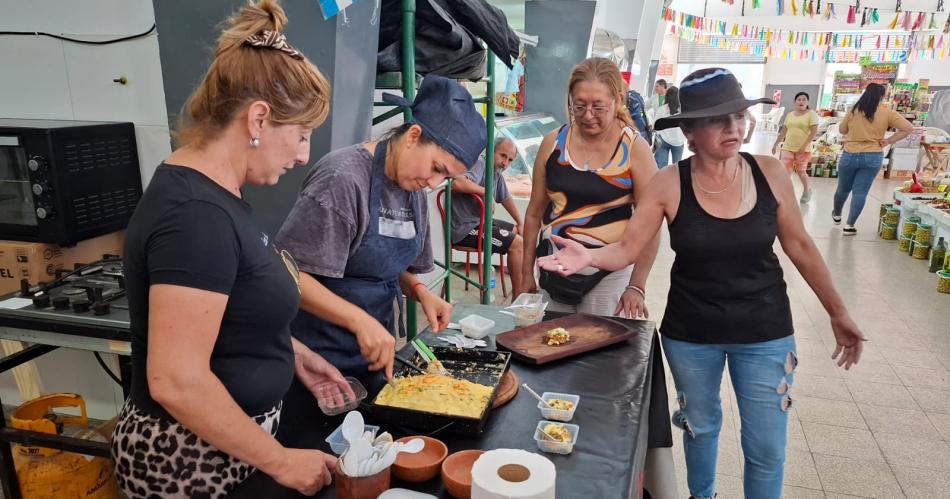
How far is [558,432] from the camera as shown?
142cm

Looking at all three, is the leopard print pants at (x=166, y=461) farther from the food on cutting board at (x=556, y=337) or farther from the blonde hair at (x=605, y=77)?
the blonde hair at (x=605, y=77)

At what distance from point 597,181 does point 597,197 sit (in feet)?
0.22

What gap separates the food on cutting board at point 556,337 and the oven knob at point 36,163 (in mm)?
2107

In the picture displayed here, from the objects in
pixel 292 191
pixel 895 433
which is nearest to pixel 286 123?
pixel 292 191

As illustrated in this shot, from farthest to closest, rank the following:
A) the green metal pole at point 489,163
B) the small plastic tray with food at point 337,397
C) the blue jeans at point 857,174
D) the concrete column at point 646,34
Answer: the concrete column at point 646,34, the blue jeans at point 857,174, the green metal pole at point 489,163, the small plastic tray with food at point 337,397

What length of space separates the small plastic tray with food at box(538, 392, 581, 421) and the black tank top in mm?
702

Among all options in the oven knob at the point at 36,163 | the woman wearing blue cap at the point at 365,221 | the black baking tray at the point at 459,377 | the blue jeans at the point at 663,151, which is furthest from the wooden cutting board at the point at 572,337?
the blue jeans at the point at 663,151

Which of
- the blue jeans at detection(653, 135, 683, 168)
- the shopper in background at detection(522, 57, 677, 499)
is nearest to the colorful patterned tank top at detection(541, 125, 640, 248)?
the shopper in background at detection(522, 57, 677, 499)

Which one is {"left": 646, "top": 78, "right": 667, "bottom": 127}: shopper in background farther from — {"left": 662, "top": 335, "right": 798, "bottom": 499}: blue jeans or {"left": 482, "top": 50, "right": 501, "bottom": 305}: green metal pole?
{"left": 662, "top": 335, "right": 798, "bottom": 499}: blue jeans

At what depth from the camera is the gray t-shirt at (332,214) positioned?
1638mm

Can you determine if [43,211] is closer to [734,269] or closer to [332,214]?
[332,214]

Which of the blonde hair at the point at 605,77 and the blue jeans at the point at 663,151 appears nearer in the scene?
the blonde hair at the point at 605,77

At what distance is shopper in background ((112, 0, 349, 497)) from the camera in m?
1.02

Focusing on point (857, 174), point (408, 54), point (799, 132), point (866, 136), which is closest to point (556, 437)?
point (408, 54)
